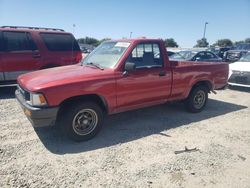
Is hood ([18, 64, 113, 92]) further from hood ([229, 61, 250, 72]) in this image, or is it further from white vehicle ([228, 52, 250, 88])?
hood ([229, 61, 250, 72])

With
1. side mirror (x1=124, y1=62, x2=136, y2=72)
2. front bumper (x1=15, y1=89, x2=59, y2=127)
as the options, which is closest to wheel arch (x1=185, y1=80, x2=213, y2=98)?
side mirror (x1=124, y1=62, x2=136, y2=72)

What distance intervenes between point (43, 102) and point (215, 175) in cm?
283

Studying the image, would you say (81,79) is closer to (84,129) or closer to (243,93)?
(84,129)

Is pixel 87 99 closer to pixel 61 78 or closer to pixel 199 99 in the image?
pixel 61 78

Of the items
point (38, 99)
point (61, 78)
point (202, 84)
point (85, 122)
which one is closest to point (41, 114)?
point (38, 99)

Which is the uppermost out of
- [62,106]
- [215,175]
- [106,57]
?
[106,57]

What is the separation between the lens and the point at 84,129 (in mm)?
4250

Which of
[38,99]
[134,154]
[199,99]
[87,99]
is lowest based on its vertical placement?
[134,154]

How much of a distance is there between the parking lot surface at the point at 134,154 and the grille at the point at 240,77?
3648 mm

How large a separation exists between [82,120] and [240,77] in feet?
23.4

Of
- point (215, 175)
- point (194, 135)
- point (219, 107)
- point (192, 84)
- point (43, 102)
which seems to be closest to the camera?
point (215, 175)

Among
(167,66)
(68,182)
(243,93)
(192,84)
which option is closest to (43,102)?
(68,182)

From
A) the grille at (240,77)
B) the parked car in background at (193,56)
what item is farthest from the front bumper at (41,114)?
the parked car in background at (193,56)

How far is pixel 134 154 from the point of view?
3.84 metres
